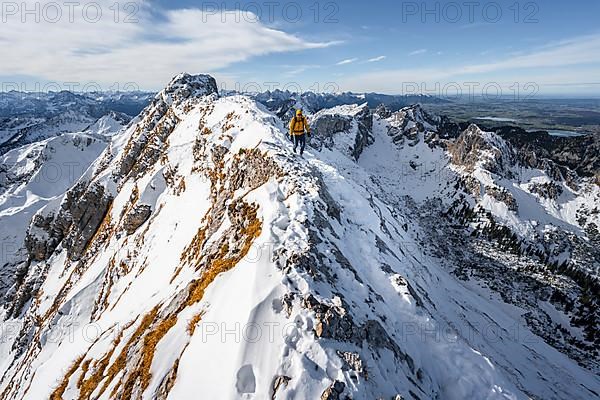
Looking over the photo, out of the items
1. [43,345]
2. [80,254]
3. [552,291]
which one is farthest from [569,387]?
[80,254]

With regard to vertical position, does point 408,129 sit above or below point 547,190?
above

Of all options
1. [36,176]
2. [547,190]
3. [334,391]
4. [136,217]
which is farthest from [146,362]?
[36,176]

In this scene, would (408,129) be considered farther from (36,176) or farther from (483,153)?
(36,176)

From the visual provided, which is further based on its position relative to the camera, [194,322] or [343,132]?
[343,132]

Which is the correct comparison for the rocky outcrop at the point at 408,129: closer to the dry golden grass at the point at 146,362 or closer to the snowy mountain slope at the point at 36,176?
the dry golden grass at the point at 146,362

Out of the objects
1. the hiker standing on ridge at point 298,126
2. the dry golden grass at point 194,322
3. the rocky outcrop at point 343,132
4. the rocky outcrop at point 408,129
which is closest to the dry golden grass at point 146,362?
the dry golden grass at point 194,322

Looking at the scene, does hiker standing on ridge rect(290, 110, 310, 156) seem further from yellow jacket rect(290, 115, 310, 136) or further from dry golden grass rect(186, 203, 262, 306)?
dry golden grass rect(186, 203, 262, 306)

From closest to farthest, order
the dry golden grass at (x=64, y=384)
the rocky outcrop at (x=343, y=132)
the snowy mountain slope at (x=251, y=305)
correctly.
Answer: the snowy mountain slope at (x=251, y=305) → the dry golden grass at (x=64, y=384) → the rocky outcrop at (x=343, y=132)
